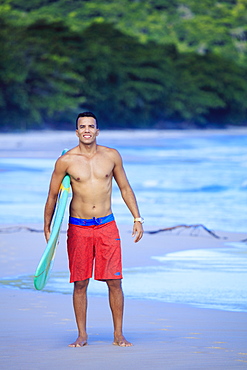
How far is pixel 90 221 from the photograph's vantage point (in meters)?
5.05

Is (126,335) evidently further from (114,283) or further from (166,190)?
(166,190)

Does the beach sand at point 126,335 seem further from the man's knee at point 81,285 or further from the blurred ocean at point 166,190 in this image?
the blurred ocean at point 166,190

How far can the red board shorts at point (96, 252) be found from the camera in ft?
16.3

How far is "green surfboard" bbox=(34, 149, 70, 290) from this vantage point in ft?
16.0

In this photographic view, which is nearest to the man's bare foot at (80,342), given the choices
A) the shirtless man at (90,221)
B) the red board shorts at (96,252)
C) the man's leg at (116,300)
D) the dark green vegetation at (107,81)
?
the shirtless man at (90,221)

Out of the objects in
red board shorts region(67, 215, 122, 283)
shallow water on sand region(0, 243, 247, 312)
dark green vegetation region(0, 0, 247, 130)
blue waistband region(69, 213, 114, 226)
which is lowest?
shallow water on sand region(0, 243, 247, 312)

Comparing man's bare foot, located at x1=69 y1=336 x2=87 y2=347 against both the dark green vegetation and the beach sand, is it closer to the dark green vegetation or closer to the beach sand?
the beach sand

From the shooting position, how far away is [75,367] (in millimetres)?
4449

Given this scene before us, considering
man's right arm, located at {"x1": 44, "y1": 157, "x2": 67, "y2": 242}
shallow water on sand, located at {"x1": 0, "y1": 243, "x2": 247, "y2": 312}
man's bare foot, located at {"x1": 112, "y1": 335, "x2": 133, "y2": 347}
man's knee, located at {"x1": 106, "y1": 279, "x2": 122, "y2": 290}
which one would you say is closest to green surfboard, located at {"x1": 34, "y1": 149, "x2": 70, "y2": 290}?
man's right arm, located at {"x1": 44, "y1": 157, "x2": 67, "y2": 242}

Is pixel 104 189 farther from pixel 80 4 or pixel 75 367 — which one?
pixel 80 4

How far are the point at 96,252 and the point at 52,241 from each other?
0.27 metres

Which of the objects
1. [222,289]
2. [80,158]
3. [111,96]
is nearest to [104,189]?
[80,158]

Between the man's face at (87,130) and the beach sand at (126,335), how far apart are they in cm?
119

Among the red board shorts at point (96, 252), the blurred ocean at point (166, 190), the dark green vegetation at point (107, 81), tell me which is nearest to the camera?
the red board shorts at point (96, 252)
